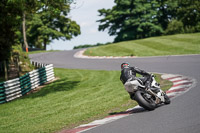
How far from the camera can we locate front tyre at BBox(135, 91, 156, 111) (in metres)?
7.83

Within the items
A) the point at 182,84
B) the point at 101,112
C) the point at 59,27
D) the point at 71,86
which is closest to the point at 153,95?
the point at 101,112

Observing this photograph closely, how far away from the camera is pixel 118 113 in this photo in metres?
8.58

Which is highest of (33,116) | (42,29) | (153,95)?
(42,29)

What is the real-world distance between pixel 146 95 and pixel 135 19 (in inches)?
2189

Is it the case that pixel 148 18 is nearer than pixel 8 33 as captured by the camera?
No

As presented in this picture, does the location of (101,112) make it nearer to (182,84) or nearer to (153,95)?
(153,95)

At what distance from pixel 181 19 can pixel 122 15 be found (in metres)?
13.9

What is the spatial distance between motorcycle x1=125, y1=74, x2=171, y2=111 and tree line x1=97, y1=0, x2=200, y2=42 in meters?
50.6

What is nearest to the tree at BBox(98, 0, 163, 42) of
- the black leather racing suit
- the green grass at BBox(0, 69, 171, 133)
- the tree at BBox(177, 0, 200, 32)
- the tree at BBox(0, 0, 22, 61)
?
the tree at BBox(177, 0, 200, 32)

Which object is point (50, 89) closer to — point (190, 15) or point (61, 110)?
point (61, 110)

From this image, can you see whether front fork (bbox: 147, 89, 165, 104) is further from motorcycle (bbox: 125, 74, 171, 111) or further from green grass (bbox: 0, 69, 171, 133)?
green grass (bbox: 0, 69, 171, 133)

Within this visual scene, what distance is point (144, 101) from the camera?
7840mm

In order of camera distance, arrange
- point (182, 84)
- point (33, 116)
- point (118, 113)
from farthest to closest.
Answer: point (182, 84), point (33, 116), point (118, 113)

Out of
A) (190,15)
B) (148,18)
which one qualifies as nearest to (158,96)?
(190,15)
